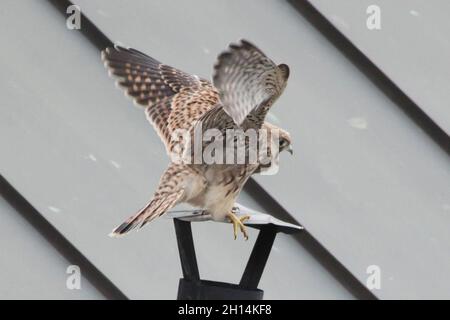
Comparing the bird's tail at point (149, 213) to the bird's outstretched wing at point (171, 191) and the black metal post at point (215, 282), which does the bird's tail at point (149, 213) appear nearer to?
the bird's outstretched wing at point (171, 191)

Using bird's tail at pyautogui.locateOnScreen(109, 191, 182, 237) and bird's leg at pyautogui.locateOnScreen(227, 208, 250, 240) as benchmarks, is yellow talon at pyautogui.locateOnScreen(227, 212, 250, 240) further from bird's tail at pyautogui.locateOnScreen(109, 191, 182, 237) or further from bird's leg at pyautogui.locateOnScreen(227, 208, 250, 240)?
bird's tail at pyautogui.locateOnScreen(109, 191, 182, 237)

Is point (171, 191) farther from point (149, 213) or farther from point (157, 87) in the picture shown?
point (157, 87)

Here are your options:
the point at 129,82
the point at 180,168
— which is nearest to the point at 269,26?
the point at 129,82

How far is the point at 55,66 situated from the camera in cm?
324

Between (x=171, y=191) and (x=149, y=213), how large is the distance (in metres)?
0.13

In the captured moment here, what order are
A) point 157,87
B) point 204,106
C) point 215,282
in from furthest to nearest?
1. point 157,87
2. point 204,106
3. point 215,282

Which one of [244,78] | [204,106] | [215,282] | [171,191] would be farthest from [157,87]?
[215,282]

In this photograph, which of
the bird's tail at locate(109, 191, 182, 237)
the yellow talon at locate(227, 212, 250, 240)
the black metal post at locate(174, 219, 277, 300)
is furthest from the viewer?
the yellow talon at locate(227, 212, 250, 240)

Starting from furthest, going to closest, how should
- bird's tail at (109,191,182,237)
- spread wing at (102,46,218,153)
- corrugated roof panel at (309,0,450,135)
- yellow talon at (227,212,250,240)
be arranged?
1. corrugated roof panel at (309,0,450,135)
2. spread wing at (102,46,218,153)
3. yellow talon at (227,212,250,240)
4. bird's tail at (109,191,182,237)

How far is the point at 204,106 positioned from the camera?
268cm

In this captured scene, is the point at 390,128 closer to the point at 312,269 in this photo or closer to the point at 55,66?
the point at 312,269

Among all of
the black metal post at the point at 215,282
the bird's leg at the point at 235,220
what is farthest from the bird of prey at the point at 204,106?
the black metal post at the point at 215,282

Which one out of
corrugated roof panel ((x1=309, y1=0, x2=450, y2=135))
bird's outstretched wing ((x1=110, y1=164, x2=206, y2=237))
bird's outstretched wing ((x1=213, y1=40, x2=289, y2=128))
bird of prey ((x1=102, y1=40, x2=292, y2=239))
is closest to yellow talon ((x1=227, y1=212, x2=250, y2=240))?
bird of prey ((x1=102, y1=40, x2=292, y2=239))

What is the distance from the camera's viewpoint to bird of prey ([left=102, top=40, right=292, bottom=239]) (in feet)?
7.11
